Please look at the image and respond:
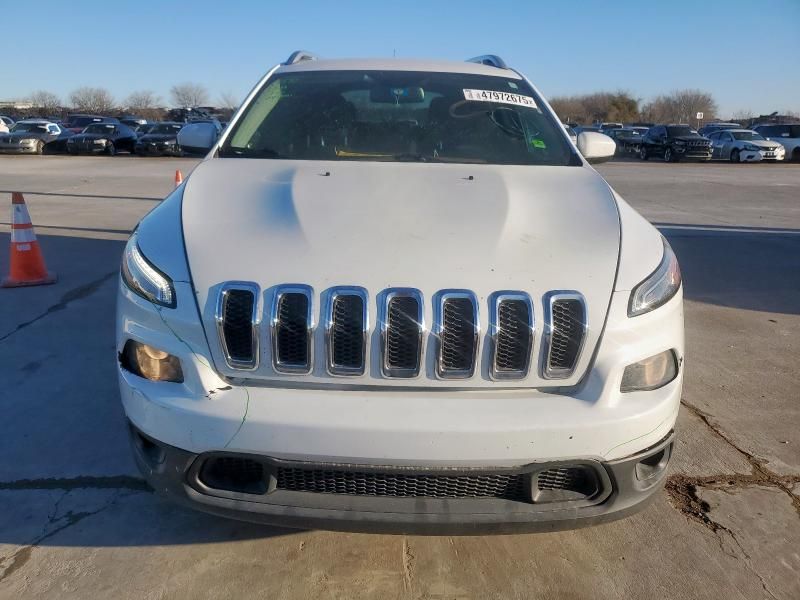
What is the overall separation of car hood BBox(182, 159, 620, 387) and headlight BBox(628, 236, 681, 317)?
100mm

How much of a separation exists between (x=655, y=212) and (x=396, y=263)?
1082cm

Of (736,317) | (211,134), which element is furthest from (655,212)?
(211,134)

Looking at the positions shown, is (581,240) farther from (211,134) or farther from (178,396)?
(211,134)

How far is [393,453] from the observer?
6.70ft

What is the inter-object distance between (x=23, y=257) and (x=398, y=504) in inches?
217

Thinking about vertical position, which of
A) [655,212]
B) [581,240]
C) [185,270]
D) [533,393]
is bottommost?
[655,212]

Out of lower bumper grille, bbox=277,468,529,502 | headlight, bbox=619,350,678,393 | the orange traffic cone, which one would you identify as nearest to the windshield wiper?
headlight, bbox=619,350,678,393

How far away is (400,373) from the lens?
2.13 meters

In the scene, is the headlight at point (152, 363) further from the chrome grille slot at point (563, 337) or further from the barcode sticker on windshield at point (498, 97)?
the barcode sticker on windshield at point (498, 97)

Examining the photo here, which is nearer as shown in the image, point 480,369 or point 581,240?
point 480,369

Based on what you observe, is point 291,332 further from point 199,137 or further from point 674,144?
point 674,144

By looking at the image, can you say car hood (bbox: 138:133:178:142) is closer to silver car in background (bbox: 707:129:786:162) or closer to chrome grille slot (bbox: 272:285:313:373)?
silver car in background (bbox: 707:129:786:162)

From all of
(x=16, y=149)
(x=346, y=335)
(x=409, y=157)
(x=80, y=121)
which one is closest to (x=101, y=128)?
(x=16, y=149)

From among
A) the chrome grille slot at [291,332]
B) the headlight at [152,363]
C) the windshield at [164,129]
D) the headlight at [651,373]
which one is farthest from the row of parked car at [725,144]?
the headlight at [152,363]
